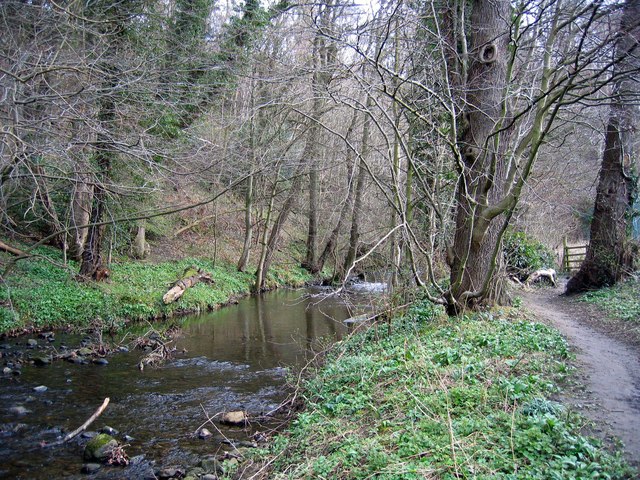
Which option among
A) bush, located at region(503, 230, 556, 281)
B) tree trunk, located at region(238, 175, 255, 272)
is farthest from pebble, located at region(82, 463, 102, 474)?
tree trunk, located at region(238, 175, 255, 272)

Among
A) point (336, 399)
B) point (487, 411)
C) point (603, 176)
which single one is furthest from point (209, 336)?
point (603, 176)

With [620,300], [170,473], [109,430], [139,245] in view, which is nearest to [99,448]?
[109,430]

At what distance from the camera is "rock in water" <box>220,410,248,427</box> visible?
282 inches

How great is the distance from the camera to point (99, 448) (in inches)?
241

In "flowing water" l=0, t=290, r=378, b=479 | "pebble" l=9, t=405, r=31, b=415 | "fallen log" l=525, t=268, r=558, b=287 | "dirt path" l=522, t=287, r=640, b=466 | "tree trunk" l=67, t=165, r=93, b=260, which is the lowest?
"flowing water" l=0, t=290, r=378, b=479

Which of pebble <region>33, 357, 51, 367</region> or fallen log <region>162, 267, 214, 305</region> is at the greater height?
fallen log <region>162, 267, 214, 305</region>

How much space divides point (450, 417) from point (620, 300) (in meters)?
8.02

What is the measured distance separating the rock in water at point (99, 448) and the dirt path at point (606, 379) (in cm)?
555

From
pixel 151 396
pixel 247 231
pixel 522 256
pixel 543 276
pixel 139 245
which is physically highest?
pixel 247 231

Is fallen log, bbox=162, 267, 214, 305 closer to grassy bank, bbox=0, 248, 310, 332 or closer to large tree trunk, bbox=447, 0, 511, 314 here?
grassy bank, bbox=0, 248, 310, 332

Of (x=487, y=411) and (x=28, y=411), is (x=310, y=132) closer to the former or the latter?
(x=28, y=411)

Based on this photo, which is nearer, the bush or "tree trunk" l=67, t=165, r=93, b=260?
"tree trunk" l=67, t=165, r=93, b=260

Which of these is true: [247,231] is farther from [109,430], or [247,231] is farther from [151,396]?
[109,430]

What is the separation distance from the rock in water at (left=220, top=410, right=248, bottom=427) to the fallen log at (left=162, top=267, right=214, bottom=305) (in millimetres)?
8454
